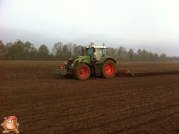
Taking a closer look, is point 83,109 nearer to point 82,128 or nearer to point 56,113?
point 56,113

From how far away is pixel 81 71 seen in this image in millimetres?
12359

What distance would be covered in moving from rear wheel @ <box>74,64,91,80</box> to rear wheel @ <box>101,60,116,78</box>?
119 centimetres

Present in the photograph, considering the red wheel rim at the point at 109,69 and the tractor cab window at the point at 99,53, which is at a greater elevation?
the tractor cab window at the point at 99,53

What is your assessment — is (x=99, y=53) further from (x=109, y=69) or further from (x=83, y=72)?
(x=83, y=72)

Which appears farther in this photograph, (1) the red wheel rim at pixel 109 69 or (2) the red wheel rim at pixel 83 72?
(1) the red wheel rim at pixel 109 69

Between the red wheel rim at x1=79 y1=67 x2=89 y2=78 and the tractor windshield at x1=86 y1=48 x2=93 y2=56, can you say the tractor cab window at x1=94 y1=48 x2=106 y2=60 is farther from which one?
the red wheel rim at x1=79 y1=67 x2=89 y2=78

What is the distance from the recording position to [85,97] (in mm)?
7320

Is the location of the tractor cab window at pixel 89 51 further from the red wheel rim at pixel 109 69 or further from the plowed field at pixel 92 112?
the plowed field at pixel 92 112

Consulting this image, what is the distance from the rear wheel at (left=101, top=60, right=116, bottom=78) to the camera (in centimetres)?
1316

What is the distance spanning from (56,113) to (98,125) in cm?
133

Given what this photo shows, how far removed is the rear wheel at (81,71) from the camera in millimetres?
12000

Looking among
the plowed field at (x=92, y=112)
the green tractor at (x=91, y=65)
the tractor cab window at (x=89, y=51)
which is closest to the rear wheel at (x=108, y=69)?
the green tractor at (x=91, y=65)

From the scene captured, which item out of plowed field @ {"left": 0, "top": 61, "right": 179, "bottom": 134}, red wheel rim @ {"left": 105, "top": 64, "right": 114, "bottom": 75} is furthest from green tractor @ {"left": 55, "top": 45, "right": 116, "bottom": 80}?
plowed field @ {"left": 0, "top": 61, "right": 179, "bottom": 134}

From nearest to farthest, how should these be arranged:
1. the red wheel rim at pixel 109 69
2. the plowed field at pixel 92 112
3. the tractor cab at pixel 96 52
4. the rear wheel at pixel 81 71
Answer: the plowed field at pixel 92 112
the rear wheel at pixel 81 71
the tractor cab at pixel 96 52
the red wheel rim at pixel 109 69
